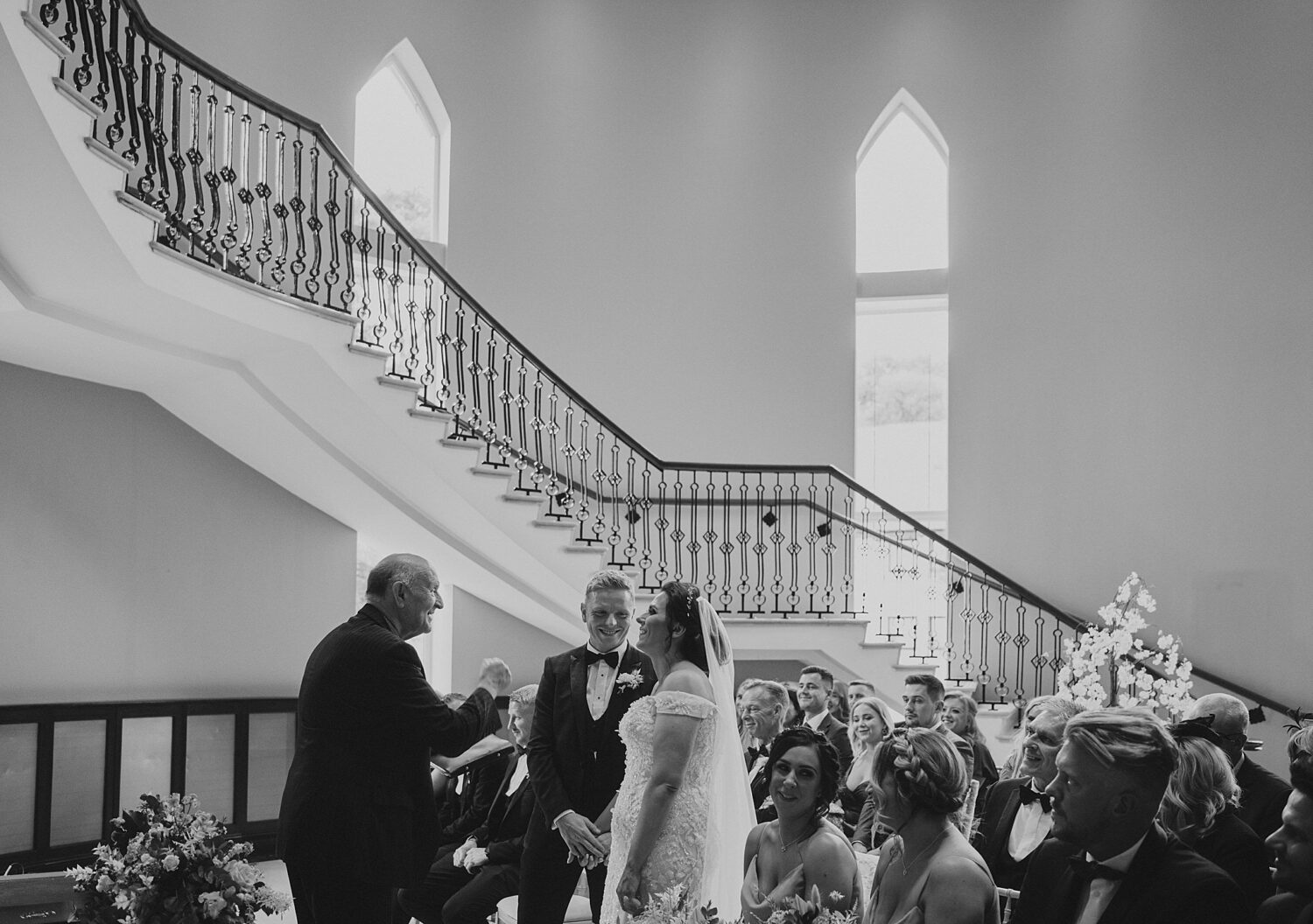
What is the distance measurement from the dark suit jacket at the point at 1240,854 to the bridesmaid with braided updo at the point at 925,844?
0.92 meters

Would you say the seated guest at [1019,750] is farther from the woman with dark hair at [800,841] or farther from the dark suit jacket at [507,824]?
the dark suit jacket at [507,824]

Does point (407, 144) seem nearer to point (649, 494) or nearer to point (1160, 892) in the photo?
point (649, 494)

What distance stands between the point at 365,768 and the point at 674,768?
941 millimetres

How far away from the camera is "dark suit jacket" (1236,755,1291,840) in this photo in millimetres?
4457

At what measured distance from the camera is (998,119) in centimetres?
1312

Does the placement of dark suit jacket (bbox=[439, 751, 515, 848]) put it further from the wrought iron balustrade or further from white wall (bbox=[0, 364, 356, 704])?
white wall (bbox=[0, 364, 356, 704])

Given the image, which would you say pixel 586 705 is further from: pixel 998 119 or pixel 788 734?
pixel 998 119

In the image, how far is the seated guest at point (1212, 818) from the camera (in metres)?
3.49

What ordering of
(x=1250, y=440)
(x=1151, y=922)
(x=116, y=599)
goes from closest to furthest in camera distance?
(x=1151, y=922), (x=116, y=599), (x=1250, y=440)

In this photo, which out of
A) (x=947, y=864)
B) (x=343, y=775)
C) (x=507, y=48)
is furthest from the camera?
(x=507, y=48)

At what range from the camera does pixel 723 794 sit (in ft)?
14.8

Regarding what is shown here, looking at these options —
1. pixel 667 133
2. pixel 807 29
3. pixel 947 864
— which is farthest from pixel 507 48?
pixel 947 864

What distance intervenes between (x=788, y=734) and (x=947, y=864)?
953 mm

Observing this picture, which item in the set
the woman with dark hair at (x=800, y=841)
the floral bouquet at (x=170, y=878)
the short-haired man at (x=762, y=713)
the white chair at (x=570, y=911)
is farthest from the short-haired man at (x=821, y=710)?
the floral bouquet at (x=170, y=878)
